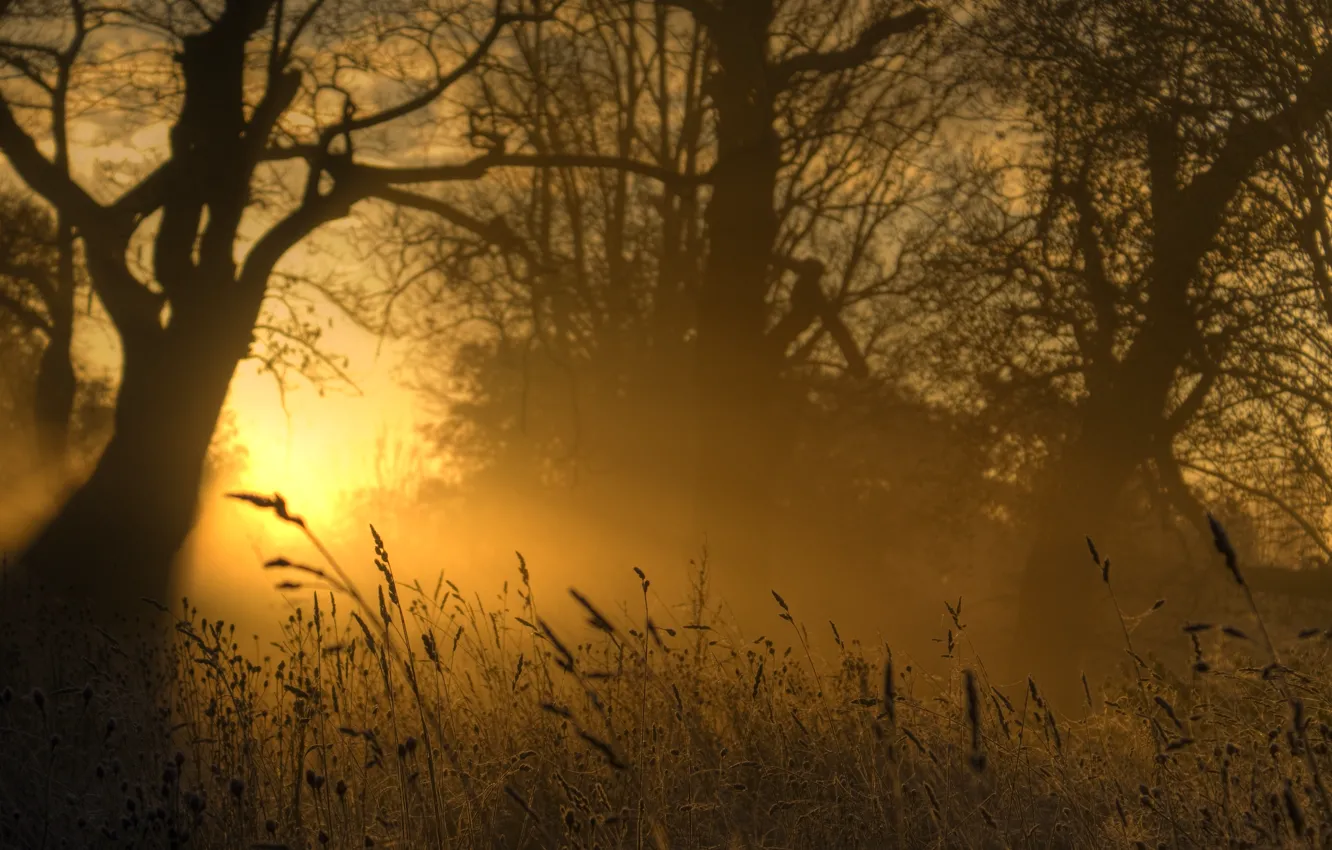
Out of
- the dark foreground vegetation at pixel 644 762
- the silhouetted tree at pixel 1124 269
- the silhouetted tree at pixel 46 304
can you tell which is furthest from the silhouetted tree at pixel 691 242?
the dark foreground vegetation at pixel 644 762

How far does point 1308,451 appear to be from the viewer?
36.0 ft

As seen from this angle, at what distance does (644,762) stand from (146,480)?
31.4 ft

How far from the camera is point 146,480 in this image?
1171cm

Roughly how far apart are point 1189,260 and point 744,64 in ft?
15.4

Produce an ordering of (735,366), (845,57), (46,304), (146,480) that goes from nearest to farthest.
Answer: (146,480)
(845,57)
(735,366)
(46,304)

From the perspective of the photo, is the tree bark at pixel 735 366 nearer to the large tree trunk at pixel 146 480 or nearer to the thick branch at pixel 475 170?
the thick branch at pixel 475 170

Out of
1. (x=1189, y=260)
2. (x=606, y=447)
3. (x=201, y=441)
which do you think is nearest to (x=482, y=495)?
(x=606, y=447)

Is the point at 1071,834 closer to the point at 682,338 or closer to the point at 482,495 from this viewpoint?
the point at 682,338

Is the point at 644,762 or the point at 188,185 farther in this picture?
the point at 188,185

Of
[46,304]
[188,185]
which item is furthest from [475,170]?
[46,304]

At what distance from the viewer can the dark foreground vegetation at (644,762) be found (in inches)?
139

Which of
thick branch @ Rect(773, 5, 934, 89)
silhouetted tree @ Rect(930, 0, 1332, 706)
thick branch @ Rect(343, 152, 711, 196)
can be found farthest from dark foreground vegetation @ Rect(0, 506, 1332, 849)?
thick branch @ Rect(773, 5, 934, 89)

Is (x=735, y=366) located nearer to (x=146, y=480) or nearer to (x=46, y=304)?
(x=146, y=480)

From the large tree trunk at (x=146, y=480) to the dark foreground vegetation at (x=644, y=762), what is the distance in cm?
516
